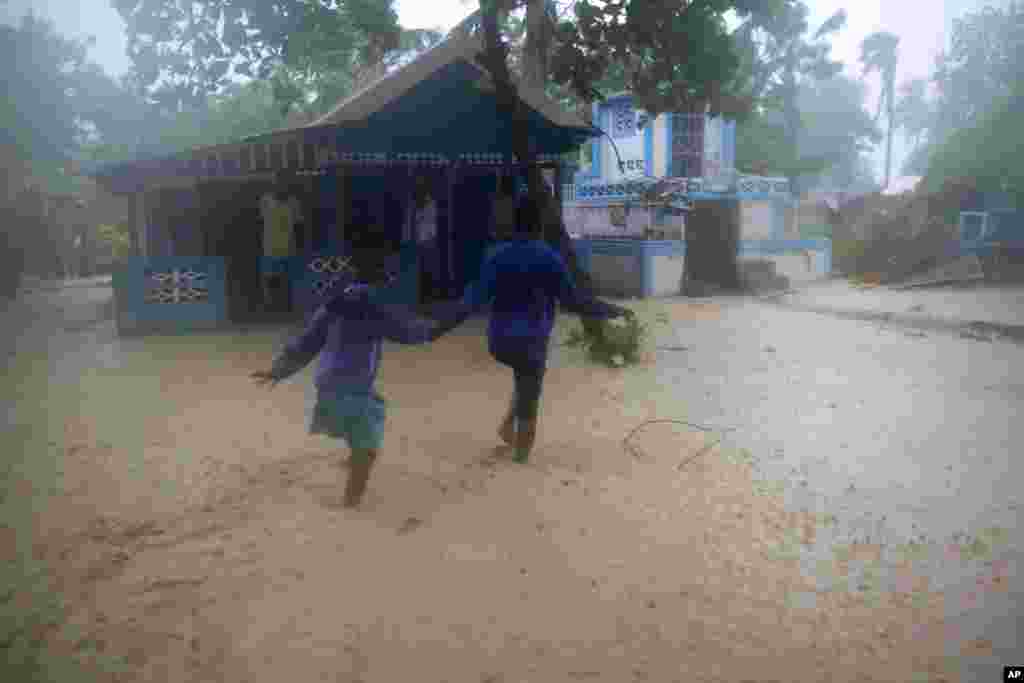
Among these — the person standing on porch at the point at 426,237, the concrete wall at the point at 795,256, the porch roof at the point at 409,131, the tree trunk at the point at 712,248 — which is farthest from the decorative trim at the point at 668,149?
the porch roof at the point at 409,131

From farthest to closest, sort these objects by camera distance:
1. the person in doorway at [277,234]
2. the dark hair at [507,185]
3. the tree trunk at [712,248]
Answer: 1. the tree trunk at [712,248]
2. the dark hair at [507,185]
3. the person in doorway at [277,234]

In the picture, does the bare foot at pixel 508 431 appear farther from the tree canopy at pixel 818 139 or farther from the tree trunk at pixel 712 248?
the tree trunk at pixel 712 248

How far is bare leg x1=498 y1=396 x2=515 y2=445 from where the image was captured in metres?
5.52

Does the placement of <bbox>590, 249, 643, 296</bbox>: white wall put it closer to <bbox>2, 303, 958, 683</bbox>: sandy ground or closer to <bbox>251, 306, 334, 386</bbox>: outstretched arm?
<bbox>2, 303, 958, 683</bbox>: sandy ground

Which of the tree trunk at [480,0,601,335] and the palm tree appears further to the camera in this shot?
the palm tree

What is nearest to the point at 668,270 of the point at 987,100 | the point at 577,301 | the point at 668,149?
the point at 668,149

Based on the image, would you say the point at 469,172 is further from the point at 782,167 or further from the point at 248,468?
the point at 782,167

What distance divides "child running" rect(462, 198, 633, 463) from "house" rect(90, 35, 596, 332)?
4883 mm

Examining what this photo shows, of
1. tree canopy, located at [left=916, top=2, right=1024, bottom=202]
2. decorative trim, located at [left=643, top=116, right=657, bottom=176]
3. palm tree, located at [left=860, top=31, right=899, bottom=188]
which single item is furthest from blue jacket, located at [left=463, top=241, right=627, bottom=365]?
palm tree, located at [left=860, top=31, right=899, bottom=188]

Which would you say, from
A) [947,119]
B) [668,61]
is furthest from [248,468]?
[947,119]

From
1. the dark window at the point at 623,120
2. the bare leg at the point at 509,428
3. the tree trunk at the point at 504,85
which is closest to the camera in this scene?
the bare leg at the point at 509,428

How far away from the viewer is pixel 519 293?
16.8 feet

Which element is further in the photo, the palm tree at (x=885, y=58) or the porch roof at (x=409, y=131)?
the palm tree at (x=885, y=58)

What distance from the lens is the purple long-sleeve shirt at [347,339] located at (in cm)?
427
